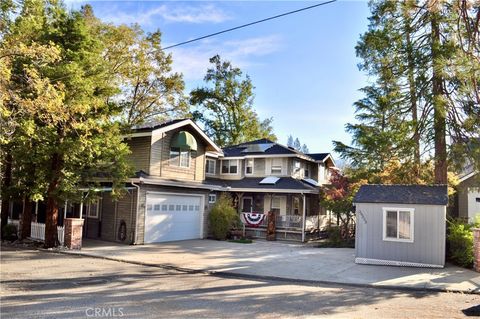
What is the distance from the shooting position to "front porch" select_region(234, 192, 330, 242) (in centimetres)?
2473

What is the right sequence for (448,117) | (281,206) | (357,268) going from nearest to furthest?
(357,268) → (448,117) → (281,206)

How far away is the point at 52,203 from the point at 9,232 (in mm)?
4421

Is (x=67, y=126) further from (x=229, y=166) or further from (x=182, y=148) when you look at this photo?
(x=229, y=166)

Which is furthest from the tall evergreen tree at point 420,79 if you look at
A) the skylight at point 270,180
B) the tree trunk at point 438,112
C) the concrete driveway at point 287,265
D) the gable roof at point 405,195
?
the skylight at point 270,180

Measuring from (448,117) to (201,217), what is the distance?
13892 millimetres

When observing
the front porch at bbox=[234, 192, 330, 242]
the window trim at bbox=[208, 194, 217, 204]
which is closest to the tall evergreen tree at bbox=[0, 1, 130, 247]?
the window trim at bbox=[208, 194, 217, 204]

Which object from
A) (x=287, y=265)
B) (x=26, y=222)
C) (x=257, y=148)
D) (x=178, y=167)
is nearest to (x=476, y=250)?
(x=287, y=265)

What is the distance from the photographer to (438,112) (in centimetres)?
1662

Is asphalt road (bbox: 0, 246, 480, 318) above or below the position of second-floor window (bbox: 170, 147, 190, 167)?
below

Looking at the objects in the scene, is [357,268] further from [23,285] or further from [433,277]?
[23,285]

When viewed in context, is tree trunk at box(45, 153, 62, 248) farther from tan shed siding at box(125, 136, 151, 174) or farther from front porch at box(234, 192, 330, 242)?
front porch at box(234, 192, 330, 242)

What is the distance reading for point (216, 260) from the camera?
15.1 meters

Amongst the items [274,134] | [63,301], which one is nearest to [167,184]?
[63,301]

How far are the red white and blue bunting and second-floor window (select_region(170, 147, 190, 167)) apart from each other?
5300mm
